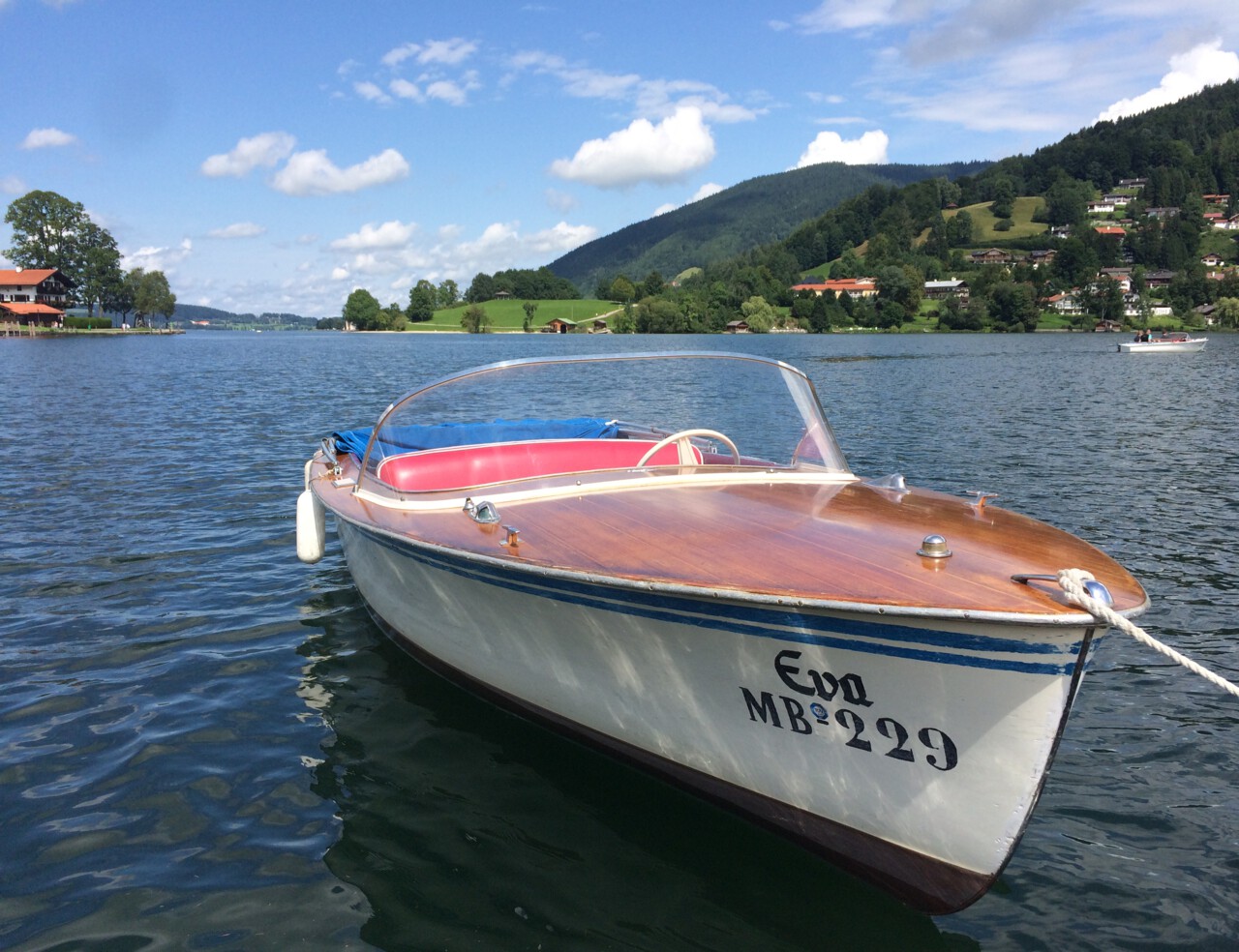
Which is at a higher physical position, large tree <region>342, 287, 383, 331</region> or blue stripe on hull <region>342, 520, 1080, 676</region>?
large tree <region>342, 287, 383, 331</region>

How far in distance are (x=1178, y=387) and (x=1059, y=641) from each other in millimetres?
33653

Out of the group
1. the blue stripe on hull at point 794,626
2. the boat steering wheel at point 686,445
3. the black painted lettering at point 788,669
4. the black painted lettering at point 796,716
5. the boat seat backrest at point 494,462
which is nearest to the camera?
the blue stripe on hull at point 794,626

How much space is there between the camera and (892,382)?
3466 centimetres

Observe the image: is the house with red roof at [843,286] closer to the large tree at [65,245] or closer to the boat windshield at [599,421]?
the large tree at [65,245]

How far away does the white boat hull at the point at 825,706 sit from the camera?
121 inches

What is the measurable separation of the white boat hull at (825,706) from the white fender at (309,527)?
109 inches

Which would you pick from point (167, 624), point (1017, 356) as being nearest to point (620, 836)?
point (167, 624)

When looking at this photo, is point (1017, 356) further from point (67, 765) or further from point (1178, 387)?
point (67, 765)

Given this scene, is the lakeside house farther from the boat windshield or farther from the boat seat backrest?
the boat seat backrest

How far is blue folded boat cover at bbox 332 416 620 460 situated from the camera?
6.27m

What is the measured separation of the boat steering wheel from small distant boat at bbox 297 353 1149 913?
0.02 meters

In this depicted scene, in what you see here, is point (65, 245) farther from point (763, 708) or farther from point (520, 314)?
point (763, 708)

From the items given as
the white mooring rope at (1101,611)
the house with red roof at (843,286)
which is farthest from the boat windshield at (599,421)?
the house with red roof at (843,286)

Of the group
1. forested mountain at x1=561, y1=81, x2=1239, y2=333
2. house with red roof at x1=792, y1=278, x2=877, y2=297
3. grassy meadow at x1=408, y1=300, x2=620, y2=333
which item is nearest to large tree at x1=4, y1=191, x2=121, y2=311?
grassy meadow at x1=408, y1=300, x2=620, y2=333
